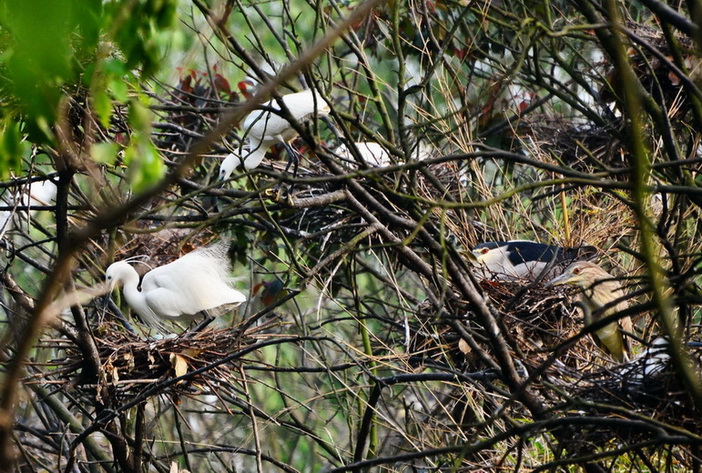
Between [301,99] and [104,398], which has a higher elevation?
[301,99]

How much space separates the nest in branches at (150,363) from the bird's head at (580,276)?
1.24m

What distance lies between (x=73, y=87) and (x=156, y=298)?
1867mm

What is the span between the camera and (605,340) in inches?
145

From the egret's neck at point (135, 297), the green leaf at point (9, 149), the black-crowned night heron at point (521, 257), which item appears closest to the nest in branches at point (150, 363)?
the egret's neck at point (135, 297)

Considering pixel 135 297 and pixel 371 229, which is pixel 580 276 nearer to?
pixel 371 229

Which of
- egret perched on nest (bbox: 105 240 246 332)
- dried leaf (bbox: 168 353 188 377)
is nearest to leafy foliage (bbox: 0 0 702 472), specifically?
dried leaf (bbox: 168 353 188 377)

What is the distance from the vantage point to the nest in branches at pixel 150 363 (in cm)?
359

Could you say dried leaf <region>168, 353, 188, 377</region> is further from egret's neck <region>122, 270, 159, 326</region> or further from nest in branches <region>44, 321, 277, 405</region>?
egret's neck <region>122, 270, 159, 326</region>

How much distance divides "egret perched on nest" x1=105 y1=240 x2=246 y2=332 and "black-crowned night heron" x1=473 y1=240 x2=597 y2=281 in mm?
1250

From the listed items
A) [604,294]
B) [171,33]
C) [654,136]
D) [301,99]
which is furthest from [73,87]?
[654,136]

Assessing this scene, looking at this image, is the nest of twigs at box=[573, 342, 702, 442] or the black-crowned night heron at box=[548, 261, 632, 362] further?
the black-crowned night heron at box=[548, 261, 632, 362]

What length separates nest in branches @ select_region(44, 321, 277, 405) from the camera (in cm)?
359

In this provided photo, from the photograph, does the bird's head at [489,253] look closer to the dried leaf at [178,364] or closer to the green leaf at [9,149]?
the dried leaf at [178,364]

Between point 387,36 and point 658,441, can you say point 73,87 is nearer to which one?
point 658,441
